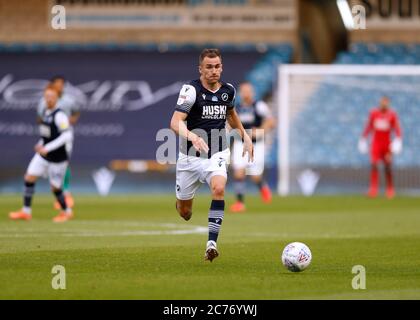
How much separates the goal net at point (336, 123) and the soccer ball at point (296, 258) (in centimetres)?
1851

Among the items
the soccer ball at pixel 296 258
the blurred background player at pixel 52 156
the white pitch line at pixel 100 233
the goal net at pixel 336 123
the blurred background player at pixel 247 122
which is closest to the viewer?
the soccer ball at pixel 296 258

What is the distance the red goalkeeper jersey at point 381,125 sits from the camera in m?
27.7

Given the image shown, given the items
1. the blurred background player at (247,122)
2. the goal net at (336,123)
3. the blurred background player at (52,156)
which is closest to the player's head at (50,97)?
the blurred background player at (52,156)

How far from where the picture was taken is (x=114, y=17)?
110ft

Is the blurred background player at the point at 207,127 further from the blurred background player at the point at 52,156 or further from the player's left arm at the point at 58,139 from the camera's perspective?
the blurred background player at the point at 52,156

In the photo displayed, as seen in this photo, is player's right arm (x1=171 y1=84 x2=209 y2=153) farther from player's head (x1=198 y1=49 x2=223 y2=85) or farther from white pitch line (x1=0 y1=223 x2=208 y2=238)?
white pitch line (x1=0 y1=223 x2=208 y2=238)

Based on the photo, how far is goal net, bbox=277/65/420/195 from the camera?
29.4m

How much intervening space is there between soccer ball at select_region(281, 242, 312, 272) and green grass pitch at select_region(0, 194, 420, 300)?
0.12 m

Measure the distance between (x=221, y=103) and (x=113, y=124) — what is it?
2013 centimetres
